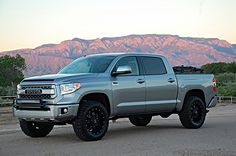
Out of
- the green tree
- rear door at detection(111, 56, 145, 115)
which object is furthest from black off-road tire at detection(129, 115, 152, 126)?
the green tree

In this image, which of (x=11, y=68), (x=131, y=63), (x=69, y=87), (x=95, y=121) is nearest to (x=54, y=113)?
(x=69, y=87)

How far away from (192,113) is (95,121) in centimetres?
361

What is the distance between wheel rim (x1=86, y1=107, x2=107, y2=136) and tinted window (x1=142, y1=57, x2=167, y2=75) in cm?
197

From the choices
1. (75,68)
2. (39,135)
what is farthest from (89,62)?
(39,135)

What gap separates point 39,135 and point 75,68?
72.0 inches

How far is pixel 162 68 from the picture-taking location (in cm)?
1233

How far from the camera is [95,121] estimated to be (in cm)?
1030

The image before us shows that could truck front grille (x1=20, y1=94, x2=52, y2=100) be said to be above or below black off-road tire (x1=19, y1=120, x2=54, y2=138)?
above

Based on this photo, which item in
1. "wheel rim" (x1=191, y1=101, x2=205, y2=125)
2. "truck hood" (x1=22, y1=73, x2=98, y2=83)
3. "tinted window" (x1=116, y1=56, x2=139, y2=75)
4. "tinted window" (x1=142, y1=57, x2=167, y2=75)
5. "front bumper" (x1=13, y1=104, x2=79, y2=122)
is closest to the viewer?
"front bumper" (x1=13, y1=104, x2=79, y2=122)

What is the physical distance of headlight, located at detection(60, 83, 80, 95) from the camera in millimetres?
9914

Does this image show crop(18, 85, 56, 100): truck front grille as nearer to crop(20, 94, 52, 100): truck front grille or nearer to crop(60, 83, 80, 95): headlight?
crop(20, 94, 52, 100): truck front grille

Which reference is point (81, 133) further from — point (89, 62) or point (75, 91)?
point (89, 62)

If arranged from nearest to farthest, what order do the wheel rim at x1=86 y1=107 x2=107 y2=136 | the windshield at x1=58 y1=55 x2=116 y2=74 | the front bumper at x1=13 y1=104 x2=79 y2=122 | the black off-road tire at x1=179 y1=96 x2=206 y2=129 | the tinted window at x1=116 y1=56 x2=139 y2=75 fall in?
the front bumper at x1=13 y1=104 x2=79 y2=122
the wheel rim at x1=86 y1=107 x2=107 y2=136
the windshield at x1=58 y1=55 x2=116 y2=74
the tinted window at x1=116 y1=56 x2=139 y2=75
the black off-road tire at x1=179 y1=96 x2=206 y2=129

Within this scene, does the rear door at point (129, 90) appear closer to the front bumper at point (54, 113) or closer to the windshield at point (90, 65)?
the windshield at point (90, 65)
